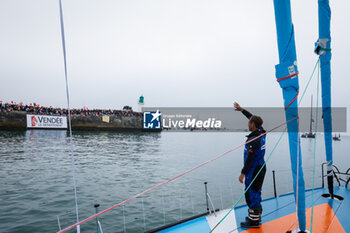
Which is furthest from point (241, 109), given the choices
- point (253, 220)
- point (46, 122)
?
point (46, 122)

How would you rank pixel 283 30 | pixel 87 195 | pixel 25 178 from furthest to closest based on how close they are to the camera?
pixel 25 178 < pixel 87 195 < pixel 283 30

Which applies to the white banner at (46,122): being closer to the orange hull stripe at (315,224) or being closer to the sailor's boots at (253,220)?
the sailor's boots at (253,220)

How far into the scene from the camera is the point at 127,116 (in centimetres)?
5338

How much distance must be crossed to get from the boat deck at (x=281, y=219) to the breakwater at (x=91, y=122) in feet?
145

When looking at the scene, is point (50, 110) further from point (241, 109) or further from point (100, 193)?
point (241, 109)

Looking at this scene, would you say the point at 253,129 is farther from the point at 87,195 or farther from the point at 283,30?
the point at 87,195

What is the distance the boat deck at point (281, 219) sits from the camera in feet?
10.1

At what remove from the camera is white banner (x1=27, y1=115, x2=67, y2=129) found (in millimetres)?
37156

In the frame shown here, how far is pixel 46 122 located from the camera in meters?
38.7

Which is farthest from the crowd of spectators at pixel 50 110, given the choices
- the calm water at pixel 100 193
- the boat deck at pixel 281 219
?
the boat deck at pixel 281 219

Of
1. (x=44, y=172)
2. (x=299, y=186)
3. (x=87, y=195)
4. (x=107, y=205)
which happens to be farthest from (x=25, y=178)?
(x=299, y=186)

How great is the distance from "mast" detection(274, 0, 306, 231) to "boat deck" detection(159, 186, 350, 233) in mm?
957

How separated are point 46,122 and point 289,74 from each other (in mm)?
45952

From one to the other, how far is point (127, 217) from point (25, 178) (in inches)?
275
